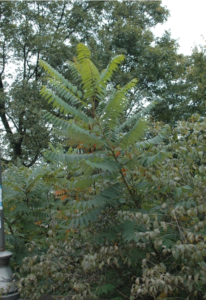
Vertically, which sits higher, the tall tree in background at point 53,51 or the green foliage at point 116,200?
the tall tree in background at point 53,51

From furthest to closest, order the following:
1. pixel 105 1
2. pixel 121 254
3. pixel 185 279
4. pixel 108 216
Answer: pixel 105 1 < pixel 108 216 < pixel 121 254 < pixel 185 279

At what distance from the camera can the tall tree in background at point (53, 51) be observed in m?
19.9

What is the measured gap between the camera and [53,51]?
67.7ft

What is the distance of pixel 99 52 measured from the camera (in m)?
21.6

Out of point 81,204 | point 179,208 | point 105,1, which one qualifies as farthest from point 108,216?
point 105,1

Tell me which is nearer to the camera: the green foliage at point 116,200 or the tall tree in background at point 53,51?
the green foliage at point 116,200

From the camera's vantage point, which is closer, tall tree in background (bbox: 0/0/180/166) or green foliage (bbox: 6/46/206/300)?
green foliage (bbox: 6/46/206/300)

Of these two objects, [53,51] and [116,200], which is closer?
[116,200]

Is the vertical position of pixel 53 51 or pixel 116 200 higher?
pixel 53 51

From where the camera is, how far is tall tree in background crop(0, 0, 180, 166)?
65.4 ft

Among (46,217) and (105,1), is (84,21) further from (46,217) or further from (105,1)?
(46,217)

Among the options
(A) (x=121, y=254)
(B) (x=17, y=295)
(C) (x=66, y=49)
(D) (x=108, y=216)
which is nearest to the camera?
(A) (x=121, y=254)

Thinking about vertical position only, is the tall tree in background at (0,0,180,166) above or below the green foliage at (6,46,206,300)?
above

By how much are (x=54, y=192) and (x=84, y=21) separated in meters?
20.2
